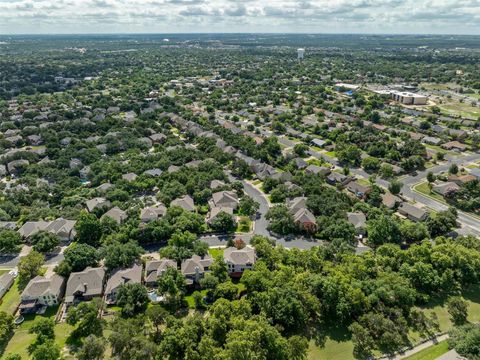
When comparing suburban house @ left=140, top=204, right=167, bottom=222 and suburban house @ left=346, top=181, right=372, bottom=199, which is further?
suburban house @ left=346, top=181, right=372, bottom=199

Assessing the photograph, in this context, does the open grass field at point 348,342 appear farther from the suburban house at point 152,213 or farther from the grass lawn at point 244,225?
the suburban house at point 152,213

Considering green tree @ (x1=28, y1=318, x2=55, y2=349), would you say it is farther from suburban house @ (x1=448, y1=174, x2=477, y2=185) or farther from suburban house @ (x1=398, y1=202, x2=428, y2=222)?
suburban house @ (x1=448, y1=174, x2=477, y2=185)

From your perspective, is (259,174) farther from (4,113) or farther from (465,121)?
(4,113)

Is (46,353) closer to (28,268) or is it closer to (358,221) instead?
(28,268)

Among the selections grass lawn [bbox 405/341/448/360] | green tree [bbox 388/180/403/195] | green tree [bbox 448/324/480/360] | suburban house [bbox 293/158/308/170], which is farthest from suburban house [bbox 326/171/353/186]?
grass lawn [bbox 405/341/448/360]

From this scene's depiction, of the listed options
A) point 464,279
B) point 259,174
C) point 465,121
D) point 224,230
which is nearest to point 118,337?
point 224,230

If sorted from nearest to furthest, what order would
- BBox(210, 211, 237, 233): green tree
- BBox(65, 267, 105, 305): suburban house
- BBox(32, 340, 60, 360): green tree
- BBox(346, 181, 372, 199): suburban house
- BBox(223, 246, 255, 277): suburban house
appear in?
1. BBox(32, 340, 60, 360): green tree
2. BBox(65, 267, 105, 305): suburban house
3. BBox(223, 246, 255, 277): suburban house
4. BBox(210, 211, 237, 233): green tree
5. BBox(346, 181, 372, 199): suburban house
